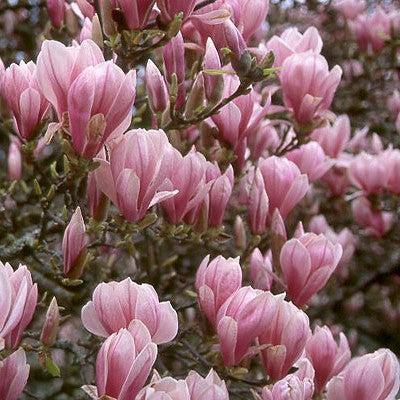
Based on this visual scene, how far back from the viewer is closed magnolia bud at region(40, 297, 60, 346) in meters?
1.13

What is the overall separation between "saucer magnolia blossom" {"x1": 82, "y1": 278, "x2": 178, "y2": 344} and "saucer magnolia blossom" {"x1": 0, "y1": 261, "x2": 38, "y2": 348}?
0.08 meters

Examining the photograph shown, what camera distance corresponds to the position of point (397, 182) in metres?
2.02

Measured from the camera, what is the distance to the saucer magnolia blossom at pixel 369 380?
43.1 inches

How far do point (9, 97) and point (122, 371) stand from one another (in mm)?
498

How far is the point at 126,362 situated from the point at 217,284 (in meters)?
0.28

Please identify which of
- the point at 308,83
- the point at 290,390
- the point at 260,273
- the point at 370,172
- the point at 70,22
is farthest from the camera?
the point at 370,172

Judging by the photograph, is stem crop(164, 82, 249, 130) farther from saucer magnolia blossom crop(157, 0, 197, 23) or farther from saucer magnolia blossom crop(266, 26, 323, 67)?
saucer magnolia blossom crop(266, 26, 323, 67)

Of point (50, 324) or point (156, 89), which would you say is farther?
A: point (156, 89)

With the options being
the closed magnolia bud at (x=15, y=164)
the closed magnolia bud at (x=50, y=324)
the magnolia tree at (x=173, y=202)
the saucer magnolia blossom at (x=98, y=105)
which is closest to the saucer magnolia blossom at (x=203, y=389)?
the magnolia tree at (x=173, y=202)

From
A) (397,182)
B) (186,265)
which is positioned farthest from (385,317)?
(397,182)

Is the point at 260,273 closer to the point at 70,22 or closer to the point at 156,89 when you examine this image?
the point at 156,89

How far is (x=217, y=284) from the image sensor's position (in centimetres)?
120

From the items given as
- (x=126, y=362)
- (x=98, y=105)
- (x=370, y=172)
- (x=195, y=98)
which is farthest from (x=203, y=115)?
(x=370, y=172)

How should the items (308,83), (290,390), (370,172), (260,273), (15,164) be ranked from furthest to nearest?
1. (370,172)
2. (15,164)
3. (308,83)
4. (260,273)
5. (290,390)
